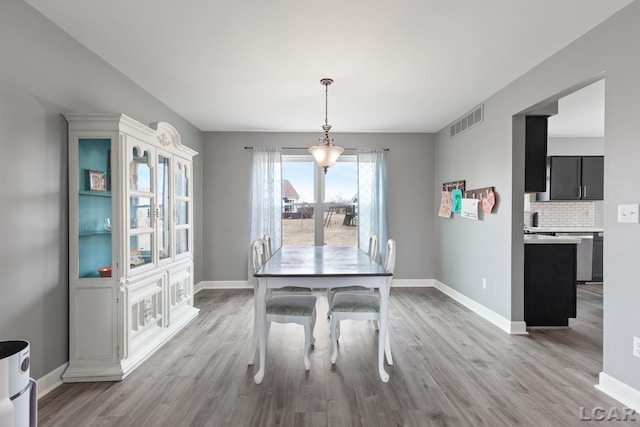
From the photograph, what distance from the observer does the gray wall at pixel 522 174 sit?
2.13m

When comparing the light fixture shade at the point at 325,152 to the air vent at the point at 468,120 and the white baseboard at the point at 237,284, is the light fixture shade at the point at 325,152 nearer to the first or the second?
the air vent at the point at 468,120

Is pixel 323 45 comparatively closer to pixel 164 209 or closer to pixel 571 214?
pixel 164 209

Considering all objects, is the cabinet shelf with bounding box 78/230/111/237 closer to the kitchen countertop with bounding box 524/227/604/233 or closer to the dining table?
the dining table

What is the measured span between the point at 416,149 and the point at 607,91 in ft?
10.7

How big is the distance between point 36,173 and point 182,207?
167 centimetres

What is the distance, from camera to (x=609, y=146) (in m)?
2.30

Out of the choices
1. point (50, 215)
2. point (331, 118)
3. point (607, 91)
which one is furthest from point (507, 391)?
point (331, 118)

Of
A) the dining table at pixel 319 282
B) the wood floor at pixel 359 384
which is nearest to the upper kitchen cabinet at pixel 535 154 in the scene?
the wood floor at pixel 359 384

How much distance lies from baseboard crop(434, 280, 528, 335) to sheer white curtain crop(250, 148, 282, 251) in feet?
8.75

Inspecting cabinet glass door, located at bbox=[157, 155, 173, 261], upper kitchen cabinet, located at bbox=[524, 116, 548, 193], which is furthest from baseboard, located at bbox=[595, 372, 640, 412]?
cabinet glass door, located at bbox=[157, 155, 173, 261]

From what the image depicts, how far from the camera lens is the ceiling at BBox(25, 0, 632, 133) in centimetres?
218

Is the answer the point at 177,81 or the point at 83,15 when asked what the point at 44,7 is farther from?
the point at 177,81

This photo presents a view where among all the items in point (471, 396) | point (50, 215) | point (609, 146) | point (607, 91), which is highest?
point (607, 91)

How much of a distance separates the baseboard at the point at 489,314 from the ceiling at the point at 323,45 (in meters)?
2.42
